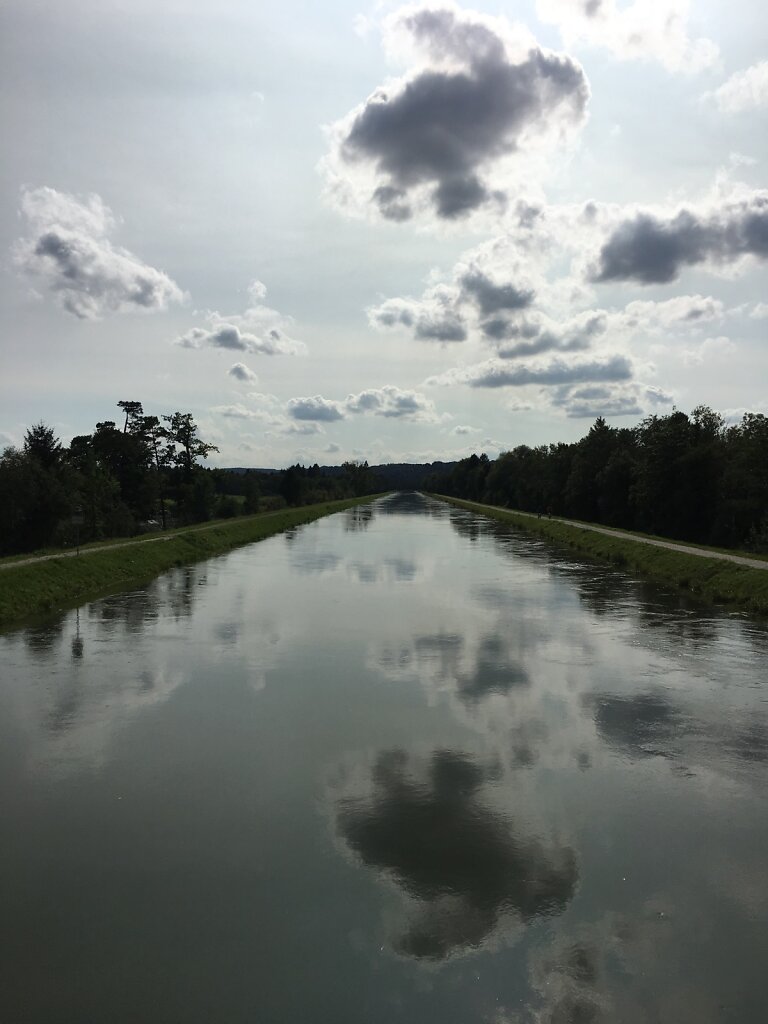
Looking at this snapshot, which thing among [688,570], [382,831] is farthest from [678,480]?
[382,831]

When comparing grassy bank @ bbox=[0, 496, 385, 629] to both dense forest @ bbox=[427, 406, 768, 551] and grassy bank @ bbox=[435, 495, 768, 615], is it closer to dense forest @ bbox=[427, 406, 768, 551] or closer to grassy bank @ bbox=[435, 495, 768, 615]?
grassy bank @ bbox=[435, 495, 768, 615]

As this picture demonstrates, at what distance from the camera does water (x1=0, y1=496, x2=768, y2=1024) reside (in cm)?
582

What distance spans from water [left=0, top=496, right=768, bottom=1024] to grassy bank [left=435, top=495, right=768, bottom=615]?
6.70 m

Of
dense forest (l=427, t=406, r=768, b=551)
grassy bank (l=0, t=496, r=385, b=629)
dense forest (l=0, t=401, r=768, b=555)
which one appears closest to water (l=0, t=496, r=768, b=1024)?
grassy bank (l=0, t=496, r=385, b=629)

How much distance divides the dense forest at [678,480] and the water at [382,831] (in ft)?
110

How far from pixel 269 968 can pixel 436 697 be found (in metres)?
8.03

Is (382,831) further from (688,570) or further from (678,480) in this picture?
(678,480)

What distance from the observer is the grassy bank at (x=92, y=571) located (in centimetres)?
2325

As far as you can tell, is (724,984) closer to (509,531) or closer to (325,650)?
(325,650)

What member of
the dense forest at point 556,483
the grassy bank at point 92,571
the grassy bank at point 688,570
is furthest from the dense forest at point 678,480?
the grassy bank at point 92,571

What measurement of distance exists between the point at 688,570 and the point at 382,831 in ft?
82.1

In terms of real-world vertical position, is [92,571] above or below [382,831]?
above

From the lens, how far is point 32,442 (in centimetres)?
5156

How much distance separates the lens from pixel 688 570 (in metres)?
30.0
